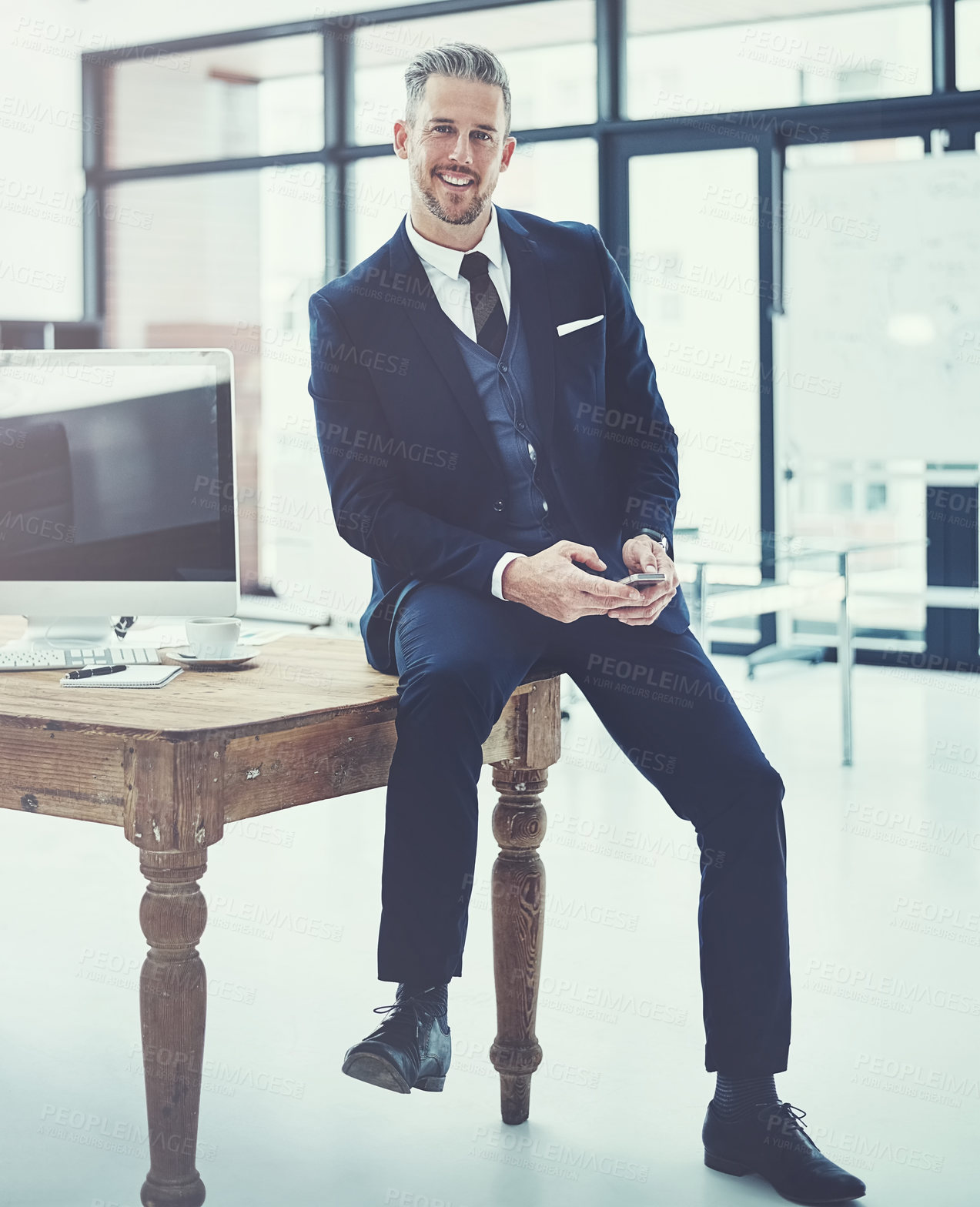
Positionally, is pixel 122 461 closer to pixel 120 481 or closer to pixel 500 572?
pixel 120 481

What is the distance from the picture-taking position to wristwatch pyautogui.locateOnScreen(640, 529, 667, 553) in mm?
1817

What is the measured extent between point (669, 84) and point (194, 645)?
4.69 m

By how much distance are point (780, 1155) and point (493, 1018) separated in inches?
25.0

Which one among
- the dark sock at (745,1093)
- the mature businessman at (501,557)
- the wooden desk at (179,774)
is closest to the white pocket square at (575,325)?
the mature businessman at (501,557)

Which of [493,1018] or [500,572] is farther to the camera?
[493,1018]

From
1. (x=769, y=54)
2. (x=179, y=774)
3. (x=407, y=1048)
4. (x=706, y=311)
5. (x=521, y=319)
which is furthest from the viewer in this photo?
(x=706, y=311)

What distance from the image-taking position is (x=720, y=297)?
570 cm

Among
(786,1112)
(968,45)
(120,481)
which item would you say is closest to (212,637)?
(120,481)

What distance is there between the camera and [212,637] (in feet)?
5.80

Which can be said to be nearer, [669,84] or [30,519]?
[30,519]

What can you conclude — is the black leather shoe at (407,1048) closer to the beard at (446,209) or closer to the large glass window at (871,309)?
the beard at (446,209)

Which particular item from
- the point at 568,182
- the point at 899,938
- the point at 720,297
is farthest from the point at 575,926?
the point at 568,182

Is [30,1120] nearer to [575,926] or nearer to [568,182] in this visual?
[575,926]

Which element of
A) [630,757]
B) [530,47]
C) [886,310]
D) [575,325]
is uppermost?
[530,47]
